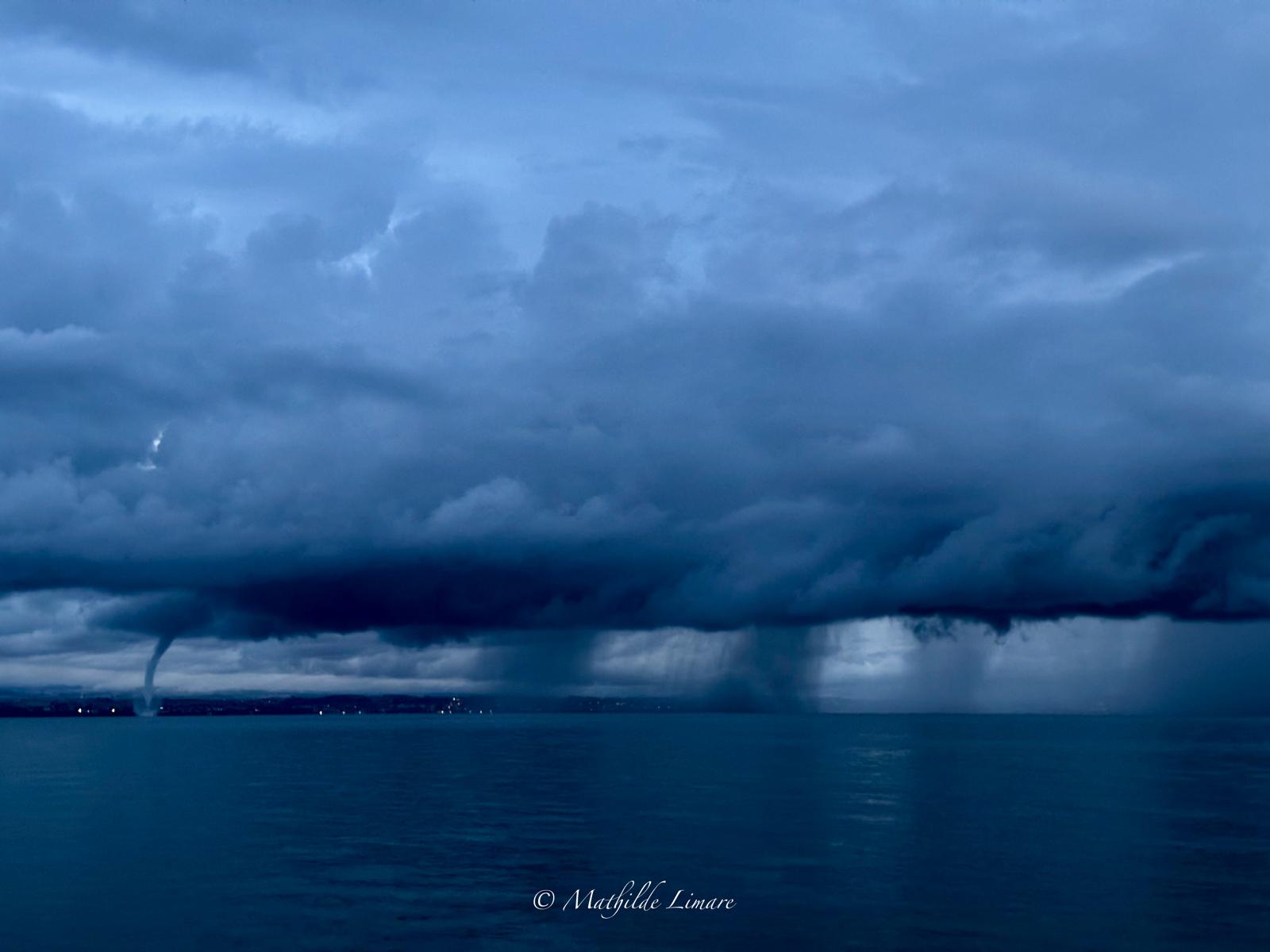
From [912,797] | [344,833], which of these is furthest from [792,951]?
[912,797]

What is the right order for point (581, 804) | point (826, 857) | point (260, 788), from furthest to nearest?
point (260, 788) → point (581, 804) → point (826, 857)

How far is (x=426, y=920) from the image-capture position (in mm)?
57344

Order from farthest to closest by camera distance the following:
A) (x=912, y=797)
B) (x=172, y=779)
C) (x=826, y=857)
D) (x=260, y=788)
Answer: (x=172, y=779), (x=260, y=788), (x=912, y=797), (x=826, y=857)

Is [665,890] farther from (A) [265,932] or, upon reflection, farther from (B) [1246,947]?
(B) [1246,947]

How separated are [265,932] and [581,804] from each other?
57469 mm

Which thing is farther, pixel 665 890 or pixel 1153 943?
pixel 665 890

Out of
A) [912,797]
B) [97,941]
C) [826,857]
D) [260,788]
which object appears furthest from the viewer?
[260,788]

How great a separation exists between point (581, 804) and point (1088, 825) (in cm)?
4421

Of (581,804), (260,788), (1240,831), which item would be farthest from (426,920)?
(260,788)

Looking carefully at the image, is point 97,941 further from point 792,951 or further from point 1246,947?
point 1246,947

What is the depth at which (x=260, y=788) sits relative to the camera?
443ft

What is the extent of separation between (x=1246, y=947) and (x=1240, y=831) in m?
42.5

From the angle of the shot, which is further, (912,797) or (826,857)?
(912,797)

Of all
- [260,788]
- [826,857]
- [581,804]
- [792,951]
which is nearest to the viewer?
[792,951]
